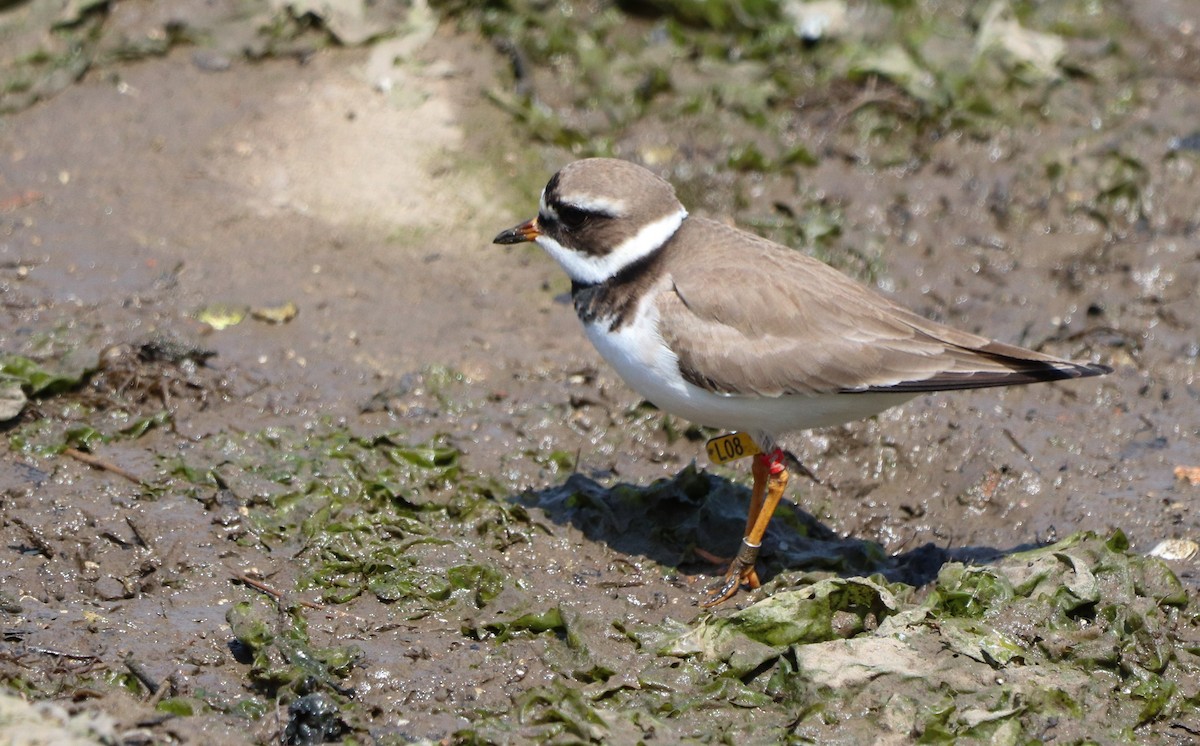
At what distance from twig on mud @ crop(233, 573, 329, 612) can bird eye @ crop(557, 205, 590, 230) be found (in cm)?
235

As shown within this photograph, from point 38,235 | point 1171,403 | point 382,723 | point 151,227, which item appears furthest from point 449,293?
point 1171,403

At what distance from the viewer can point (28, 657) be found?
5.67m

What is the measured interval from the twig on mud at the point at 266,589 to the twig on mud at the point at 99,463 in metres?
1.04

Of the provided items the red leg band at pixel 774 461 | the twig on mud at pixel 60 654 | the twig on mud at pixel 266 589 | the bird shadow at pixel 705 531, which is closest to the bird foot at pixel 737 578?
the bird shadow at pixel 705 531

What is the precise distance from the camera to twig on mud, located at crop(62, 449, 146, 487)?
7172 millimetres

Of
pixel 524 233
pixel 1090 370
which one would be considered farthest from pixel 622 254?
pixel 1090 370

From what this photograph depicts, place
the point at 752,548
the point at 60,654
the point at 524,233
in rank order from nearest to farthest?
1. the point at 60,654
2. the point at 752,548
3. the point at 524,233

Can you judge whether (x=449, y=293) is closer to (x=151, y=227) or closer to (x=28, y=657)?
(x=151, y=227)

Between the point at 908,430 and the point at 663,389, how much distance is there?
2.15 meters

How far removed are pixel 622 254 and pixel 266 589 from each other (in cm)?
249

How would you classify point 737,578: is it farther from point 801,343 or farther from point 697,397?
point 801,343

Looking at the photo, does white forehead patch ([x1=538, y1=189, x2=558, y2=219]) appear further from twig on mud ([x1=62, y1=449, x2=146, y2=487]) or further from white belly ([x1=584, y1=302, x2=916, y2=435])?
twig on mud ([x1=62, y1=449, x2=146, y2=487])

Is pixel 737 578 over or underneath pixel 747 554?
underneath

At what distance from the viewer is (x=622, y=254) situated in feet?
22.8
